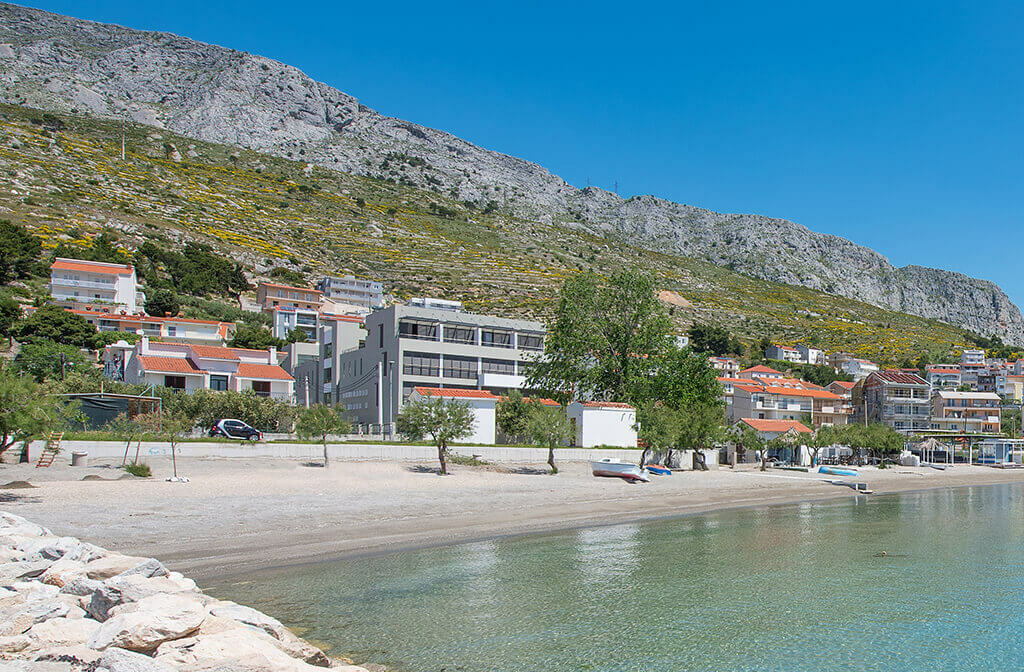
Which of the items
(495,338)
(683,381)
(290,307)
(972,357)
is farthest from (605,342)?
(972,357)

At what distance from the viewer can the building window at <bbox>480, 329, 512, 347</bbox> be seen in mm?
73188

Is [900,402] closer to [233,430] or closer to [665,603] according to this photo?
[233,430]

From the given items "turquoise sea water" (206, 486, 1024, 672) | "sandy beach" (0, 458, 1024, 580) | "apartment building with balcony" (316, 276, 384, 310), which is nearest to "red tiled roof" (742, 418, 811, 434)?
"sandy beach" (0, 458, 1024, 580)

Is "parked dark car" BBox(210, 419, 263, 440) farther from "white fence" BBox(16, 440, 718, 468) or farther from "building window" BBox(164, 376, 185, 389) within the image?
"building window" BBox(164, 376, 185, 389)

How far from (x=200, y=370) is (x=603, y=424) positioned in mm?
36505

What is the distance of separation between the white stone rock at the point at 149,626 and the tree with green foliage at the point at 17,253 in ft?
355

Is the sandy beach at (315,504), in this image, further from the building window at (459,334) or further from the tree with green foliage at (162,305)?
the tree with green foliage at (162,305)

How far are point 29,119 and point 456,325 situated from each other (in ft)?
502

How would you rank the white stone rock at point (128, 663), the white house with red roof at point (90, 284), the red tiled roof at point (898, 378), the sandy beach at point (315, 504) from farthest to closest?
the red tiled roof at point (898, 378), the white house with red roof at point (90, 284), the sandy beach at point (315, 504), the white stone rock at point (128, 663)

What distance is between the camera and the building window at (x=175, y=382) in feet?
209

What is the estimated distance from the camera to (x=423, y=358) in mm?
68250

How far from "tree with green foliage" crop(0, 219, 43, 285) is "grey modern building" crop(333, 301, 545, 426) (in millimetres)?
55075

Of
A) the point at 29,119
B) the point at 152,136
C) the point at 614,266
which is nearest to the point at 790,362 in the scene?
the point at 614,266

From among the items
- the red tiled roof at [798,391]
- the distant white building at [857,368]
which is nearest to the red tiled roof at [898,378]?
the red tiled roof at [798,391]
